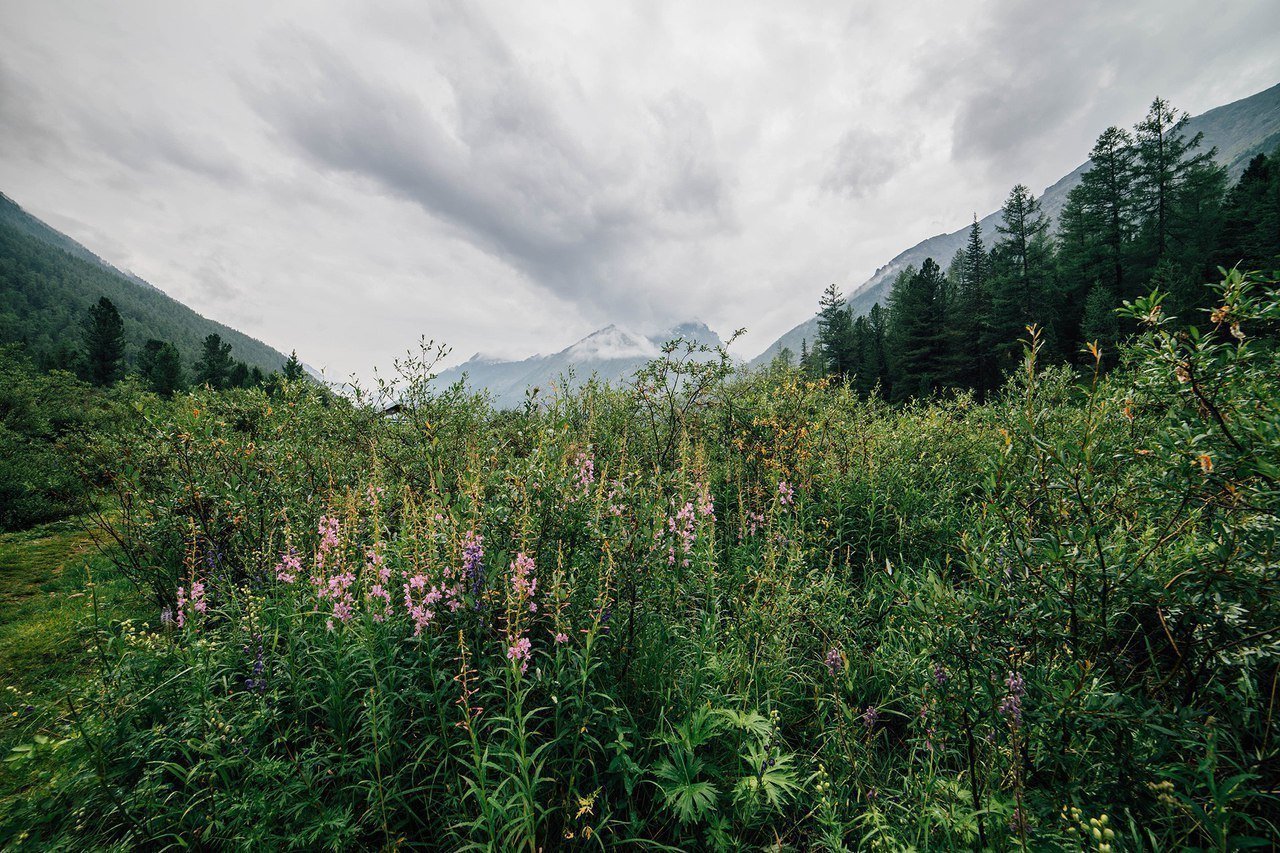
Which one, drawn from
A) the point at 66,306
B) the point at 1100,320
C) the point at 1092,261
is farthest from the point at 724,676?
the point at 66,306

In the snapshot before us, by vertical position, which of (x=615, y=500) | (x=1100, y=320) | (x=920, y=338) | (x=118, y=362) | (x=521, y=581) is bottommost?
(x=521, y=581)

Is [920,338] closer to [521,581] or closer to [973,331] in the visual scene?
[973,331]

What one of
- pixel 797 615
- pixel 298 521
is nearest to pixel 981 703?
pixel 797 615

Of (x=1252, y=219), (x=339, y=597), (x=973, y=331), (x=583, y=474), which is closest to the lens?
(x=339, y=597)

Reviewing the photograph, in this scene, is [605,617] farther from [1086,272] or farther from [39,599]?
[1086,272]

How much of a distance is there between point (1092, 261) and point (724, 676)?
55651 mm

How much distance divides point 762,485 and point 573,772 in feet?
15.8

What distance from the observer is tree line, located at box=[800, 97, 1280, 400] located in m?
30.0

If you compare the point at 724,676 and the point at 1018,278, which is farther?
the point at 1018,278

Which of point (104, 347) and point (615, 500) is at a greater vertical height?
point (104, 347)

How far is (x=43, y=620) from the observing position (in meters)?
5.38

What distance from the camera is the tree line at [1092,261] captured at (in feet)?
98.3

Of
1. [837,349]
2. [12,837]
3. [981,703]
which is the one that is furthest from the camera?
[837,349]

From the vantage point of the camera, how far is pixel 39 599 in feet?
20.0
